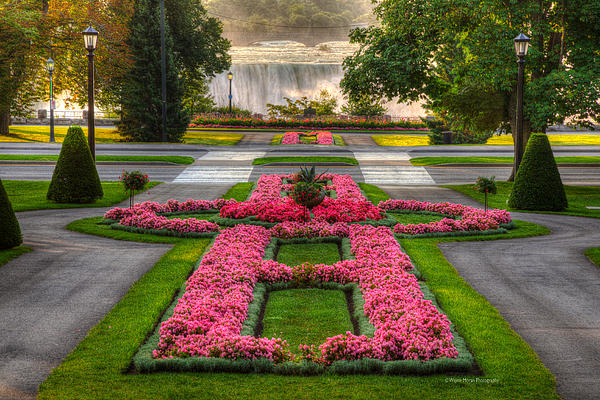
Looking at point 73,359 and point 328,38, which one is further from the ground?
point 328,38

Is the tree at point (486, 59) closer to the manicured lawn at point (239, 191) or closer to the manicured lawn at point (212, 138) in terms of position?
the manicured lawn at point (239, 191)

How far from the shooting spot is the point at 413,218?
61.6 ft

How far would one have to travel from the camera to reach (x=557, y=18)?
24.7 m

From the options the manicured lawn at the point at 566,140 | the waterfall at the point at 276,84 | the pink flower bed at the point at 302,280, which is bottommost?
the pink flower bed at the point at 302,280

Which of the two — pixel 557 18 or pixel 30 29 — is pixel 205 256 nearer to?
pixel 557 18

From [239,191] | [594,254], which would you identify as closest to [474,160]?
[239,191]

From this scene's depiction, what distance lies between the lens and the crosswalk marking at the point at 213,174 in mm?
29109

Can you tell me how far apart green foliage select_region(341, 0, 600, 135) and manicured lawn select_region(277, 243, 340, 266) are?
12530 mm

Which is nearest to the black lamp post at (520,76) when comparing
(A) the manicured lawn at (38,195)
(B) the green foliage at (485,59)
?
(B) the green foliage at (485,59)

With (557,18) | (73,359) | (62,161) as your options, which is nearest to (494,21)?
(557,18)

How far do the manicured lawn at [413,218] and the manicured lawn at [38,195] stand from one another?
366 inches

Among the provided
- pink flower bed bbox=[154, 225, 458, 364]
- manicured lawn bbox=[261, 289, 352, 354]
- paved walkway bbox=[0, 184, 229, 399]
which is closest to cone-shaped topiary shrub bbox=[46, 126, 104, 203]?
paved walkway bbox=[0, 184, 229, 399]

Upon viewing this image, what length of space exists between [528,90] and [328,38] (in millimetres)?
138002

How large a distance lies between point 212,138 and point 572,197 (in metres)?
32.4
